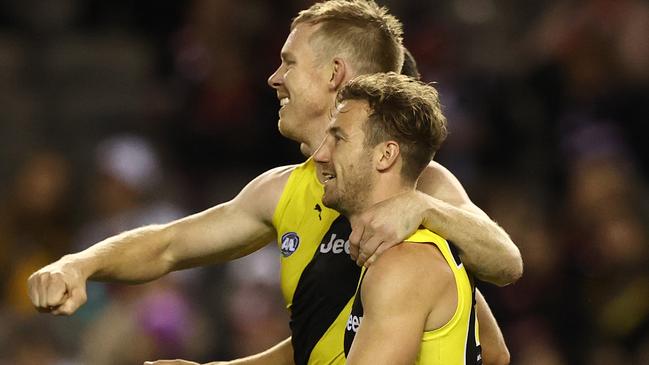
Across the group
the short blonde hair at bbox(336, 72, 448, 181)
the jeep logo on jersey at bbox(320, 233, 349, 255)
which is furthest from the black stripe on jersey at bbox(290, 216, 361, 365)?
the short blonde hair at bbox(336, 72, 448, 181)

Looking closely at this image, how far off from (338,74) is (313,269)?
2.46 ft

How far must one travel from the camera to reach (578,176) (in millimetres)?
9258

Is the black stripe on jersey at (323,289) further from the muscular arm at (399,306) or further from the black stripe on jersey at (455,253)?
the muscular arm at (399,306)

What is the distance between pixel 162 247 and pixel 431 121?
142cm

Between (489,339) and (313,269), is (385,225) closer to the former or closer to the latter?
(313,269)

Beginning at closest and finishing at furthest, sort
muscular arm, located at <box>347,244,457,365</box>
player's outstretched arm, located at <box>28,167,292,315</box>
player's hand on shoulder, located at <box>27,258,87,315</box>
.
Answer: muscular arm, located at <box>347,244,457,365</box> → player's hand on shoulder, located at <box>27,258,87,315</box> → player's outstretched arm, located at <box>28,167,292,315</box>

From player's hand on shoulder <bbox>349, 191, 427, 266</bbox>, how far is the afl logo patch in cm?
67

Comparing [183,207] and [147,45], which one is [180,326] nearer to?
[183,207]

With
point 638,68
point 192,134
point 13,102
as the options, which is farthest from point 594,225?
point 13,102

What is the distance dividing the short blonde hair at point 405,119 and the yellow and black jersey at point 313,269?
23.1 inches

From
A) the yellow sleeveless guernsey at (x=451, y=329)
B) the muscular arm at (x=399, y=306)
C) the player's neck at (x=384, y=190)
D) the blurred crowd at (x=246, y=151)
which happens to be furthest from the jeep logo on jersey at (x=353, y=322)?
the blurred crowd at (x=246, y=151)

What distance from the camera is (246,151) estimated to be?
10.6m

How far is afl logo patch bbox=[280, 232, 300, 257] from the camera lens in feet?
16.5

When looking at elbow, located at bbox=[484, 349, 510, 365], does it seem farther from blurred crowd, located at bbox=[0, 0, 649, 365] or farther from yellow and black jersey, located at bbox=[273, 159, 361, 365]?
blurred crowd, located at bbox=[0, 0, 649, 365]
